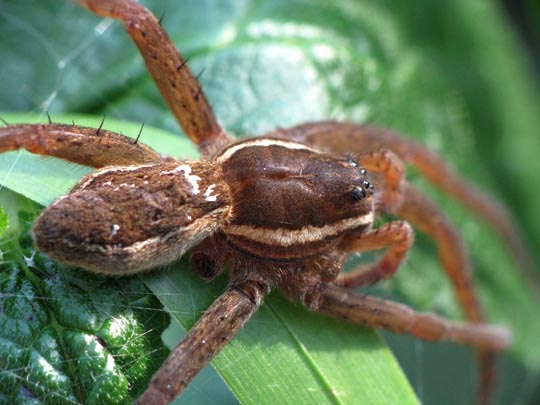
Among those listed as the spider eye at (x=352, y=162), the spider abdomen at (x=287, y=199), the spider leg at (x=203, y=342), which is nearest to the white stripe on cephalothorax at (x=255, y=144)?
the spider abdomen at (x=287, y=199)

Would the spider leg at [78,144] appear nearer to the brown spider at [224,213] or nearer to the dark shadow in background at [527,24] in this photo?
the brown spider at [224,213]

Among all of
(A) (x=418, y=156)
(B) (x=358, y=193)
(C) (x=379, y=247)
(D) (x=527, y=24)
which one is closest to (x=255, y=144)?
(B) (x=358, y=193)

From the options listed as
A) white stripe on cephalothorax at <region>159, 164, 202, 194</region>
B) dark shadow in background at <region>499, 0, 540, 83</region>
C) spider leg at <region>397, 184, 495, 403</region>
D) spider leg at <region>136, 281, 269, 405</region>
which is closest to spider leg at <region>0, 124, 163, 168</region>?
white stripe on cephalothorax at <region>159, 164, 202, 194</region>

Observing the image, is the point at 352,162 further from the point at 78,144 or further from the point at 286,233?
the point at 78,144

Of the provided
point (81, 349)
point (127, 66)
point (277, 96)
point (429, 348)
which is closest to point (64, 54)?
point (127, 66)

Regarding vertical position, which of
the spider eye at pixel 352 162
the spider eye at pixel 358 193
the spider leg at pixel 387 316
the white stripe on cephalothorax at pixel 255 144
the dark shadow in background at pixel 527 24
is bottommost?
the spider leg at pixel 387 316

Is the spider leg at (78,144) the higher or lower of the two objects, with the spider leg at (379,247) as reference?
higher

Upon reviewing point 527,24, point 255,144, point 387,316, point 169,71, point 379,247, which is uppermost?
point 527,24
